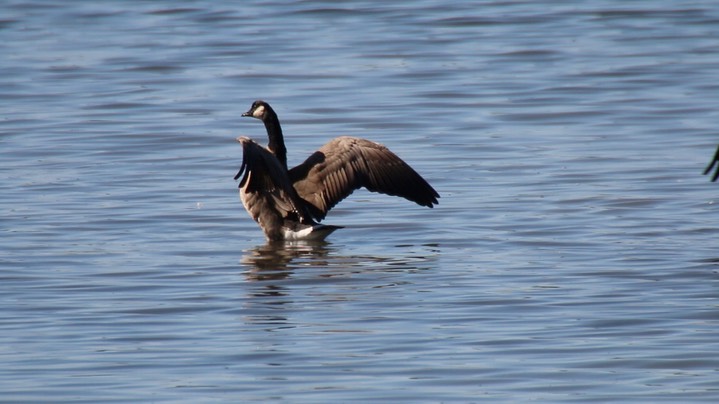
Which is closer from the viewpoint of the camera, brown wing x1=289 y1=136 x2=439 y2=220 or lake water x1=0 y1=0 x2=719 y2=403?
lake water x1=0 y1=0 x2=719 y2=403

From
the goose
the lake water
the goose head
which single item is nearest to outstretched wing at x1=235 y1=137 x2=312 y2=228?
the goose

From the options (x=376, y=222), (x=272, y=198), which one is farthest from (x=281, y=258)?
(x=376, y=222)

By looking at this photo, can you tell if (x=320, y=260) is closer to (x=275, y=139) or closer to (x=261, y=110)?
(x=275, y=139)

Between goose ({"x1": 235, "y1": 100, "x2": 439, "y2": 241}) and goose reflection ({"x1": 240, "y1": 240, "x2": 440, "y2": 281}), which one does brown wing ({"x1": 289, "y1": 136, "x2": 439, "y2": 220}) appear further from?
goose reflection ({"x1": 240, "y1": 240, "x2": 440, "y2": 281})

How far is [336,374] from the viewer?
6.71 meters

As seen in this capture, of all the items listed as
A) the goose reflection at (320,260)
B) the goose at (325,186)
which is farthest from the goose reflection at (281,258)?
the goose at (325,186)

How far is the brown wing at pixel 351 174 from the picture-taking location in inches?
420

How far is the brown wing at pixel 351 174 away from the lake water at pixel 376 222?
347 millimetres

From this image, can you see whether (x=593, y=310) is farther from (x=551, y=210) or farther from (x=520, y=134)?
(x=520, y=134)

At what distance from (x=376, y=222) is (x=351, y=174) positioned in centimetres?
87

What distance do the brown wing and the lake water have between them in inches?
13.7

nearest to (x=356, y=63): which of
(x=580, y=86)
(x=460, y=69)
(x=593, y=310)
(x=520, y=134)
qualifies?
(x=460, y=69)

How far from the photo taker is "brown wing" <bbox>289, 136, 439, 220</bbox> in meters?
10.7

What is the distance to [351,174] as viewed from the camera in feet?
34.9
